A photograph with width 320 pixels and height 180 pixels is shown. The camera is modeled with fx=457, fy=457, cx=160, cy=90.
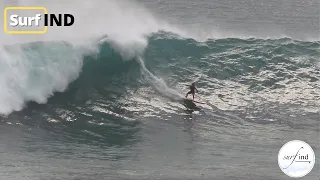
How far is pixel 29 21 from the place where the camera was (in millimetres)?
27375

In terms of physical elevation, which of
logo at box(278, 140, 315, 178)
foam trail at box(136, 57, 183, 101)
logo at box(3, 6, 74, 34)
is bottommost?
logo at box(278, 140, 315, 178)

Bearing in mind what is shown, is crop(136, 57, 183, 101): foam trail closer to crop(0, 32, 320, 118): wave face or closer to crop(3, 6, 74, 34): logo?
crop(0, 32, 320, 118): wave face

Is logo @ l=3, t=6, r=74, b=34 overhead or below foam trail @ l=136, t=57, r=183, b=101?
overhead

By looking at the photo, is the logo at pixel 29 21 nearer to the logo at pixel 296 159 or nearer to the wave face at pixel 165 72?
the wave face at pixel 165 72

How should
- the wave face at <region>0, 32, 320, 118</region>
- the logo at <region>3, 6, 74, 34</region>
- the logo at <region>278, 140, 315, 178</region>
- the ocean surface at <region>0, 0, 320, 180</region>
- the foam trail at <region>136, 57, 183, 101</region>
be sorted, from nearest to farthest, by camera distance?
the logo at <region>278, 140, 315, 178</region>
the ocean surface at <region>0, 0, 320, 180</region>
the wave face at <region>0, 32, 320, 118</region>
the foam trail at <region>136, 57, 183, 101</region>
the logo at <region>3, 6, 74, 34</region>

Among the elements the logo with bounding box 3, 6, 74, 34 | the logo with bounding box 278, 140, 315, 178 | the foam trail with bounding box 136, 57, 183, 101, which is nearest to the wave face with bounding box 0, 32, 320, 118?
the foam trail with bounding box 136, 57, 183, 101

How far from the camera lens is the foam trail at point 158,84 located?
21.3 metres

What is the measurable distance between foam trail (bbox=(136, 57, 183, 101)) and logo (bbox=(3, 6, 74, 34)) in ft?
19.2

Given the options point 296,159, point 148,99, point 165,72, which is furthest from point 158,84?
point 296,159

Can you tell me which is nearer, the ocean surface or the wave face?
the ocean surface

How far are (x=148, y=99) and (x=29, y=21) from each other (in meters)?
10.8

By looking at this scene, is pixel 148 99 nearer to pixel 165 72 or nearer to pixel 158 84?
pixel 158 84

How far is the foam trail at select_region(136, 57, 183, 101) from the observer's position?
21.3 meters

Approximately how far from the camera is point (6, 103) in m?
18.9
